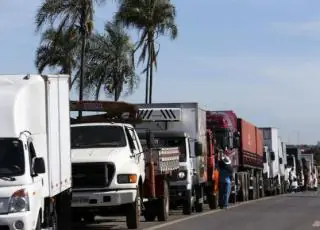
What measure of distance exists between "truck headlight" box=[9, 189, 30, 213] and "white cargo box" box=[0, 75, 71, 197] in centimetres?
103

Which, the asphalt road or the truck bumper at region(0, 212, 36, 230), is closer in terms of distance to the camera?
the truck bumper at region(0, 212, 36, 230)

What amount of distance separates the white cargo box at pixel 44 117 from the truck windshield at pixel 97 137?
221 cm

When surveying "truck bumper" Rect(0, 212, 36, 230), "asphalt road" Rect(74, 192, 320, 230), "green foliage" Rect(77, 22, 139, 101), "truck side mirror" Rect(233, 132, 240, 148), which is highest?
"green foliage" Rect(77, 22, 139, 101)

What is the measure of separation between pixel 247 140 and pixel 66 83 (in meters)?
22.9

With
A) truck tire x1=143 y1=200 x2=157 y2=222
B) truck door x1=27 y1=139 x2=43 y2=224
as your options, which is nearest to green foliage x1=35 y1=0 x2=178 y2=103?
truck tire x1=143 y1=200 x2=157 y2=222

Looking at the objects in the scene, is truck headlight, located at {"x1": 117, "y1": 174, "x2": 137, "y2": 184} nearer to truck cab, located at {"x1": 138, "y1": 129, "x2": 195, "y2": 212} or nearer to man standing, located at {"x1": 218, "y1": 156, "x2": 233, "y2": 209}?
truck cab, located at {"x1": 138, "y1": 129, "x2": 195, "y2": 212}

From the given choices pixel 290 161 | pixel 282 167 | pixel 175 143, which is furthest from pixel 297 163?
pixel 175 143

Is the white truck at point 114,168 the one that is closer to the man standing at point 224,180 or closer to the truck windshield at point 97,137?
A: the truck windshield at point 97,137

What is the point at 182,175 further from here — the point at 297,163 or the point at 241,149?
the point at 297,163

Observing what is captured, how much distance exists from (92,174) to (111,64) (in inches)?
868

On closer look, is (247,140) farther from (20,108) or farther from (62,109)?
(20,108)

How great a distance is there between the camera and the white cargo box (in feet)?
37.8

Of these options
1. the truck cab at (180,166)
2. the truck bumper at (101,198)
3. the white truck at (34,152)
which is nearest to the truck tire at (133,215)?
the truck bumper at (101,198)

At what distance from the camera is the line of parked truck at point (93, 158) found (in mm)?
11219
